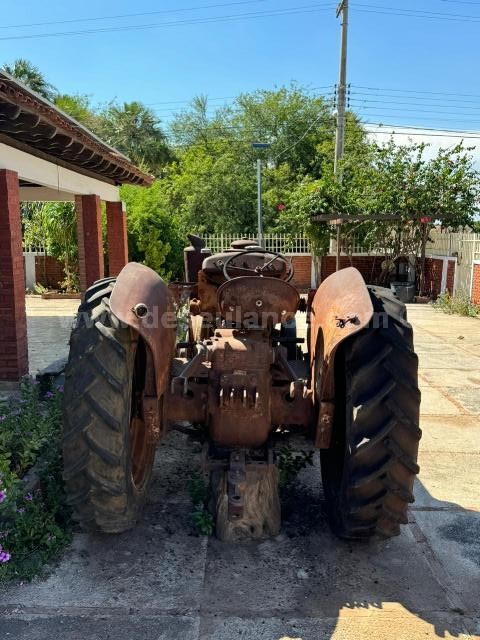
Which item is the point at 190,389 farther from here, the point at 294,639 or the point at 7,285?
the point at 7,285

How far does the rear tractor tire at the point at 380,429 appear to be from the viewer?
261 centimetres

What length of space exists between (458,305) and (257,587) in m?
11.6

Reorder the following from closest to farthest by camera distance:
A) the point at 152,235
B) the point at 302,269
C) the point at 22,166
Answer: the point at 22,166
the point at 152,235
the point at 302,269

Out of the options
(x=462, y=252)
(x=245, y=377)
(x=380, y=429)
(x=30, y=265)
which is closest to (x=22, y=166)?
(x=245, y=377)

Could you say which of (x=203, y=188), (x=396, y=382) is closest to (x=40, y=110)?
(x=396, y=382)

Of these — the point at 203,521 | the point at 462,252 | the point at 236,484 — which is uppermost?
the point at 462,252

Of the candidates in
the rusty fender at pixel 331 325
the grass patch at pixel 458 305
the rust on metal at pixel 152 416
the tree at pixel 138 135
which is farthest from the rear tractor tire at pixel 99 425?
the tree at pixel 138 135

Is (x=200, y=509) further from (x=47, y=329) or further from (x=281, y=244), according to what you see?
(x=281, y=244)

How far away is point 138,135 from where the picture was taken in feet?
108

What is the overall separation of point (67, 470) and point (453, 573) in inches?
77.9

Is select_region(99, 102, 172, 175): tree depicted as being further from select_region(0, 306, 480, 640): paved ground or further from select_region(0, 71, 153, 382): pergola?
select_region(0, 306, 480, 640): paved ground

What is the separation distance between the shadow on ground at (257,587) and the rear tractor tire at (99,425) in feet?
0.92

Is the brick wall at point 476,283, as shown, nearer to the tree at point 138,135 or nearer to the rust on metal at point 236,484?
the rust on metal at point 236,484

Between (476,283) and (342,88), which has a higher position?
(342,88)
